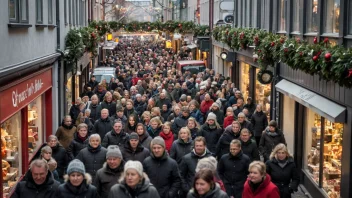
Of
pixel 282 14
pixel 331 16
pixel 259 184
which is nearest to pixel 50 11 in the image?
pixel 282 14

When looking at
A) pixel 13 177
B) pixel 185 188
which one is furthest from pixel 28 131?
pixel 185 188

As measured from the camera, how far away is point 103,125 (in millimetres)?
16266

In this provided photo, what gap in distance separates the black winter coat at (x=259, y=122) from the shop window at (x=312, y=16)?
290 centimetres

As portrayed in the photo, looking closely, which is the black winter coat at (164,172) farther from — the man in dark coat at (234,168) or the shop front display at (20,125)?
the shop front display at (20,125)

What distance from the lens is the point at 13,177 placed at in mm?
12898

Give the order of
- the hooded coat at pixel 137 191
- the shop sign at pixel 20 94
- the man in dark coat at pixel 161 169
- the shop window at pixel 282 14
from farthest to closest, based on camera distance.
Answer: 1. the shop window at pixel 282 14
2. the shop sign at pixel 20 94
3. the man in dark coat at pixel 161 169
4. the hooded coat at pixel 137 191

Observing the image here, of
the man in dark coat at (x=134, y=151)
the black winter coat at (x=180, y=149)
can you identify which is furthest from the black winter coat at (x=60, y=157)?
the black winter coat at (x=180, y=149)

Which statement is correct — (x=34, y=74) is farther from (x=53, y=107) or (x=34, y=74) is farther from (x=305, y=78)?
(x=305, y=78)

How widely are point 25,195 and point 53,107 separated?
1120 centimetres

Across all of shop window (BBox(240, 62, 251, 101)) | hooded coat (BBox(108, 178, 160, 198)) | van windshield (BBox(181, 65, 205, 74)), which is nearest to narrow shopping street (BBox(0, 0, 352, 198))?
hooded coat (BBox(108, 178, 160, 198))

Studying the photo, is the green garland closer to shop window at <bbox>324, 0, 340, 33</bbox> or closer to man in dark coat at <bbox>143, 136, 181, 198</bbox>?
shop window at <bbox>324, 0, 340, 33</bbox>

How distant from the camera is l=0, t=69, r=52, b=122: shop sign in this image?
37.3 ft

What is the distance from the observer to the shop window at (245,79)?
2914 cm

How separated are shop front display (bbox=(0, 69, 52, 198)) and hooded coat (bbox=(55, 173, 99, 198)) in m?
2.93
